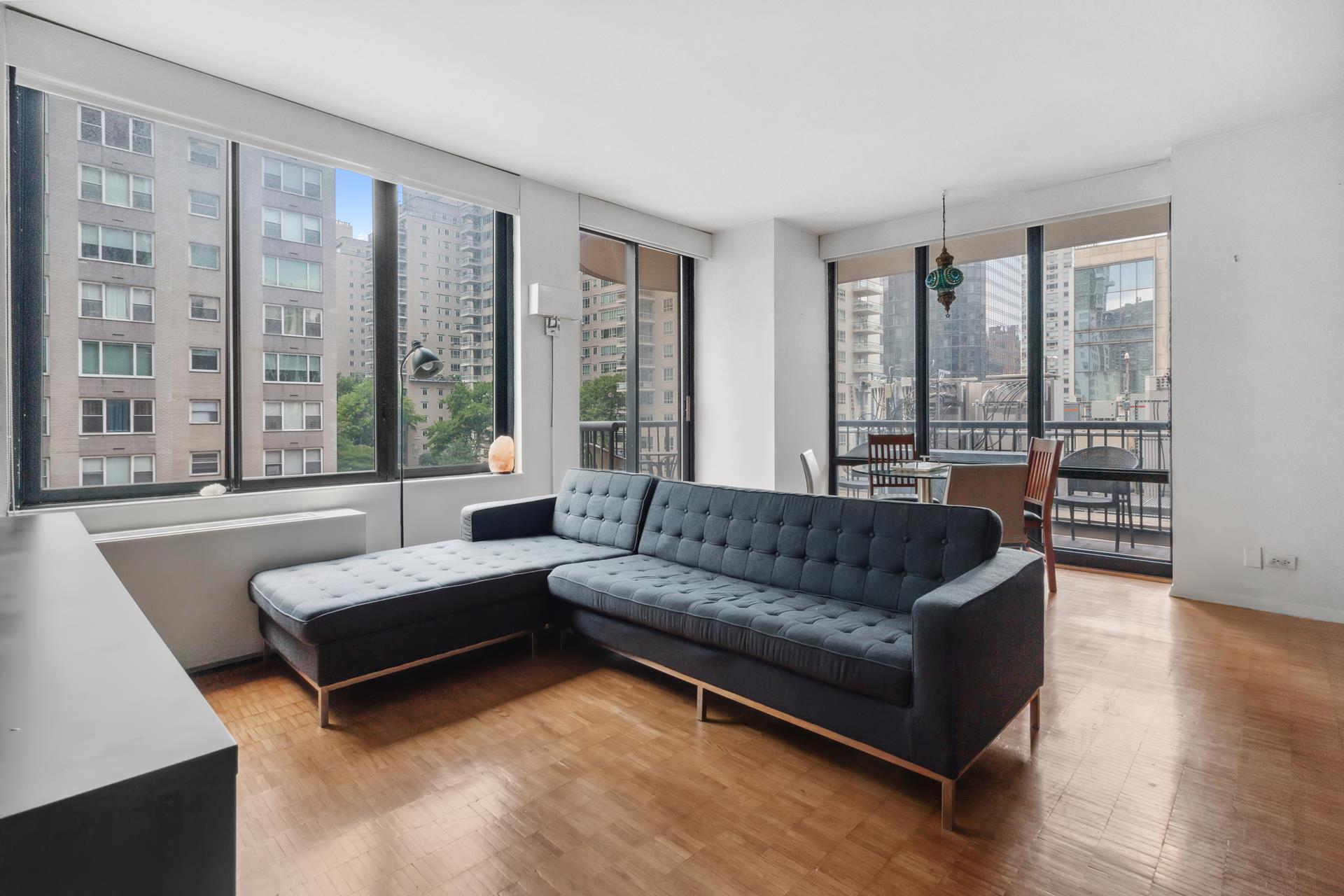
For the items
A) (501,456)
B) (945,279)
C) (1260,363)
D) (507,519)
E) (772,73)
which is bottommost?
(507,519)

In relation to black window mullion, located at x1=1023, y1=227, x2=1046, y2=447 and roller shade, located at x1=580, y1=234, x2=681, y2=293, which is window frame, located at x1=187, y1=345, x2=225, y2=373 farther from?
black window mullion, located at x1=1023, y1=227, x2=1046, y2=447

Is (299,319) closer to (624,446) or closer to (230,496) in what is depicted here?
(230,496)

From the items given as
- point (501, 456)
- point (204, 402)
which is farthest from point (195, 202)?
point (501, 456)

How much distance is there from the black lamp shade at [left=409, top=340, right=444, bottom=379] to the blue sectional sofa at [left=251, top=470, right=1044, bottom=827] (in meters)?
0.83

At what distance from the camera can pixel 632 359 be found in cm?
568

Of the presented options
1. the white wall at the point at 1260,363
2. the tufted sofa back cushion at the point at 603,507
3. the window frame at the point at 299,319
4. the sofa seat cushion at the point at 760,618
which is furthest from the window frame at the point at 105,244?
the white wall at the point at 1260,363

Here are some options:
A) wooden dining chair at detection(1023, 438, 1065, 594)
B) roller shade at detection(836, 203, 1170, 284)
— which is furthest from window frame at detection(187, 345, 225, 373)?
roller shade at detection(836, 203, 1170, 284)

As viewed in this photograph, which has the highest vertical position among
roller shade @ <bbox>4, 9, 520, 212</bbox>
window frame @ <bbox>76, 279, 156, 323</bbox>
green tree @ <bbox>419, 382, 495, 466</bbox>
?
roller shade @ <bbox>4, 9, 520, 212</bbox>

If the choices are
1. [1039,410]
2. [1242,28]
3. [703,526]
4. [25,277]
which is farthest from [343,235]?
[1039,410]

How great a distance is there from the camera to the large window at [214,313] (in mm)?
2965

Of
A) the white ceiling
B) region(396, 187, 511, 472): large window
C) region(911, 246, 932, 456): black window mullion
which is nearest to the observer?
the white ceiling

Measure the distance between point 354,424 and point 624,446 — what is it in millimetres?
2281

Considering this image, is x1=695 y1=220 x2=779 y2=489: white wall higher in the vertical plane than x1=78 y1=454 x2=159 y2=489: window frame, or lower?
higher

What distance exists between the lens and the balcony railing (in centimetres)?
543
